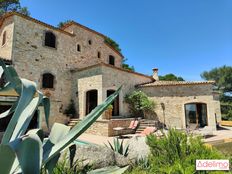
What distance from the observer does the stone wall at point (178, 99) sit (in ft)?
47.4

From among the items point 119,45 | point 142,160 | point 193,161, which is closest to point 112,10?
point 142,160

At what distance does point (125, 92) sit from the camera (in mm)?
15961

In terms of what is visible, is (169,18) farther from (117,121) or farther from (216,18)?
(117,121)

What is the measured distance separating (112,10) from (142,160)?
11.0m

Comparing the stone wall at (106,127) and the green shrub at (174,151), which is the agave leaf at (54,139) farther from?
the stone wall at (106,127)

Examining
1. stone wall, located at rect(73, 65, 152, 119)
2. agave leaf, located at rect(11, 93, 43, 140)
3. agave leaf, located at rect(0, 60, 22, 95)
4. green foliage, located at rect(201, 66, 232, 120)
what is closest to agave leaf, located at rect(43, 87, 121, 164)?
agave leaf, located at rect(11, 93, 43, 140)

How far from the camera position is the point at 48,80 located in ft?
48.6

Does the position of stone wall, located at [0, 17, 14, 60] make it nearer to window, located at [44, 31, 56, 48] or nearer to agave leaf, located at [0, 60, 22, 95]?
window, located at [44, 31, 56, 48]

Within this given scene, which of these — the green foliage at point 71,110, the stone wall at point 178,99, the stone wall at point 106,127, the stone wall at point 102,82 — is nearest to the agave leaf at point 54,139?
the stone wall at point 106,127

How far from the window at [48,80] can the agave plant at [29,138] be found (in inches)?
529

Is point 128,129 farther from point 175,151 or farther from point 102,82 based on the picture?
point 175,151

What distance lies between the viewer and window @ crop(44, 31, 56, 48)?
15091mm

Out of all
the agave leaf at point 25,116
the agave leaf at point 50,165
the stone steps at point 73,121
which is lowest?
the stone steps at point 73,121

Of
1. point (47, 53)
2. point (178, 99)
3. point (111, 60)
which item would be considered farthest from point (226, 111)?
point (47, 53)
